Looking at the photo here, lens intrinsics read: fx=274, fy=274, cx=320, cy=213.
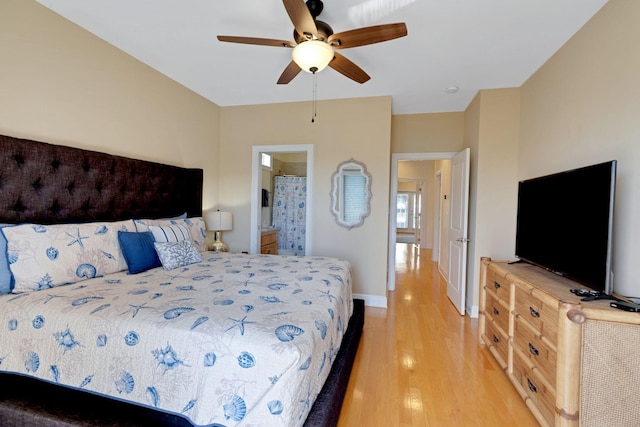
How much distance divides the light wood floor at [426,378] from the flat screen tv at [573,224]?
94 centimetres

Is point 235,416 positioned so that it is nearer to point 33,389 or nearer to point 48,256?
point 33,389

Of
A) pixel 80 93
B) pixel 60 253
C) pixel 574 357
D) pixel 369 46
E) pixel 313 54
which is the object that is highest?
pixel 369 46

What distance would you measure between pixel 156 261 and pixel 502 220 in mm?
3525

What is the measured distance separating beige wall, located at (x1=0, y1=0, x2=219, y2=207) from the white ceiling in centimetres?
14

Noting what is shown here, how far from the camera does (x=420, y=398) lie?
185 centimetres

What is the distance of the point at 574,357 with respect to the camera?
1.35 m

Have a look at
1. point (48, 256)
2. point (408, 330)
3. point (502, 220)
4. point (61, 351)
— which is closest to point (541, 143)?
point (502, 220)

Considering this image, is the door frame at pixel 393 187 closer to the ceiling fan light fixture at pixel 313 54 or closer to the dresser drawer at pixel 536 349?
the dresser drawer at pixel 536 349

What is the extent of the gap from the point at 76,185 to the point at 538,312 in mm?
3289

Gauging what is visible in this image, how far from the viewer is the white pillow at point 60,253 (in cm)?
154

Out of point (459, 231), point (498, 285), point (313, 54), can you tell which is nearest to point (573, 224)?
point (498, 285)

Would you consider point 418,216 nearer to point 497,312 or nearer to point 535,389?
point 497,312

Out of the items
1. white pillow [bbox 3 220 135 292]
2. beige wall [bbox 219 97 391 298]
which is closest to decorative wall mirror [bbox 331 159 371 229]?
beige wall [bbox 219 97 391 298]

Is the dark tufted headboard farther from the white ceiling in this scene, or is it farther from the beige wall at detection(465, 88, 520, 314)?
the beige wall at detection(465, 88, 520, 314)
